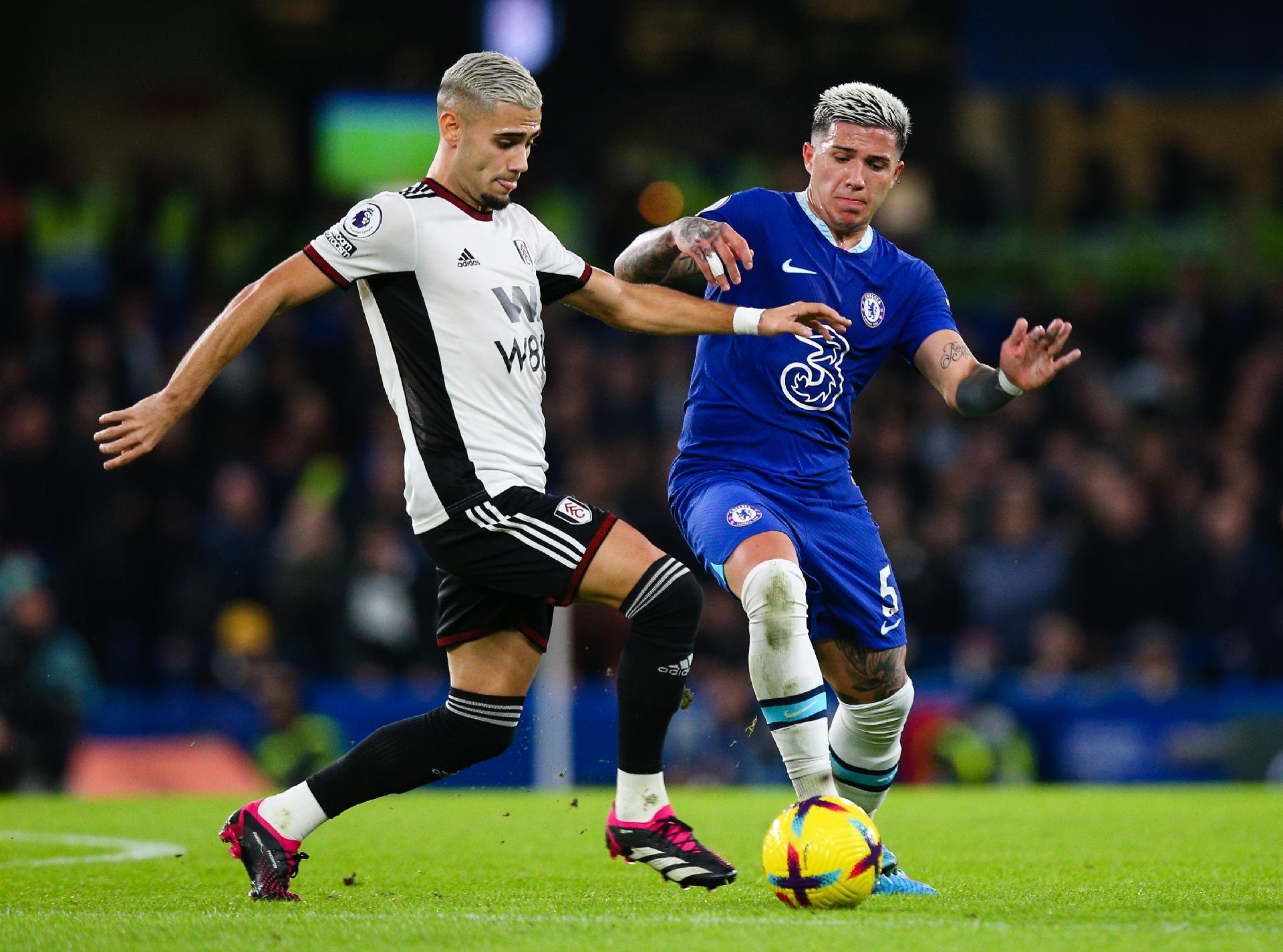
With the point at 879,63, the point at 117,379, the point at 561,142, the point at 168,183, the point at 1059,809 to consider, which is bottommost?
the point at 1059,809

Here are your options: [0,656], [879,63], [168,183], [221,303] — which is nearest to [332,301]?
[221,303]

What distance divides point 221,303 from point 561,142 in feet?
24.2

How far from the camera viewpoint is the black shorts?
203 inches

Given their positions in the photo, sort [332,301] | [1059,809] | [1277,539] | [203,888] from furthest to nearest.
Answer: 1. [332,301]
2. [1277,539]
3. [1059,809]
4. [203,888]

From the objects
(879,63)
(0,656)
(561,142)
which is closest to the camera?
(0,656)

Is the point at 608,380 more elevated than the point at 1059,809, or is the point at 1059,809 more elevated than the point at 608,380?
the point at 608,380

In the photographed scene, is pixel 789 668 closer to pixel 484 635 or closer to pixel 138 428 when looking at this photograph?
pixel 484 635

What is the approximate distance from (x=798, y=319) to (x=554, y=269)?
77 cm

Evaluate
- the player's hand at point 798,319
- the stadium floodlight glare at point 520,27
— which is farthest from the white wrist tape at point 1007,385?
the stadium floodlight glare at point 520,27

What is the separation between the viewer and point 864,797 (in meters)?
6.16

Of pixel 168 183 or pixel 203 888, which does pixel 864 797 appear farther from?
pixel 168 183

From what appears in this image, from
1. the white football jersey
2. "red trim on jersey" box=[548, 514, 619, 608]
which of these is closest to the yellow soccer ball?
"red trim on jersey" box=[548, 514, 619, 608]

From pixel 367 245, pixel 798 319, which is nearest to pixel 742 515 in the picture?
pixel 798 319

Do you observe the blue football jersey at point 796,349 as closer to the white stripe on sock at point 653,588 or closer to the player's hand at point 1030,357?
the player's hand at point 1030,357
